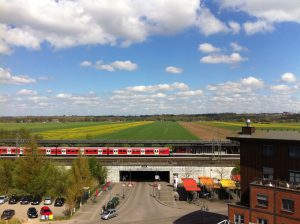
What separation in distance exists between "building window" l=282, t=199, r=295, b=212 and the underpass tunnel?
54039 millimetres

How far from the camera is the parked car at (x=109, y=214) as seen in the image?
185ft

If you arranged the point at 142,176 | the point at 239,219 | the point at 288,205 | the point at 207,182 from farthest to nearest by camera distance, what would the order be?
the point at 142,176 → the point at 207,182 → the point at 239,219 → the point at 288,205

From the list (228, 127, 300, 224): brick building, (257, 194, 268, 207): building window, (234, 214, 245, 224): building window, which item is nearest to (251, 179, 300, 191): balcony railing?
(228, 127, 300, 224): brick building

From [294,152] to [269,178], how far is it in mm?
4245

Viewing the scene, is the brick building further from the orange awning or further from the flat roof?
the orange awning

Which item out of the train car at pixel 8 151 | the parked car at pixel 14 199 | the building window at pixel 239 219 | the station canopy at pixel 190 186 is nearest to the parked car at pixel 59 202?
the parked car at pixel 14 199

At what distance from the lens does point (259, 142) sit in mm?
43719

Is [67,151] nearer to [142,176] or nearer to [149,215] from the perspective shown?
[142,176]

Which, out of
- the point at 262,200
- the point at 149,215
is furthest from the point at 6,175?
the point at 262,200

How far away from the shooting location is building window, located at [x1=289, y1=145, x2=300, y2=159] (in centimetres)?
4022

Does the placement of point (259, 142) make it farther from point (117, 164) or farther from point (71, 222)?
point (117, 164)

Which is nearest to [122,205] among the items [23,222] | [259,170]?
[23,222]

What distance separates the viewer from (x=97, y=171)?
81.8m

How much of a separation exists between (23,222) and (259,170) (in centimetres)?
3560
